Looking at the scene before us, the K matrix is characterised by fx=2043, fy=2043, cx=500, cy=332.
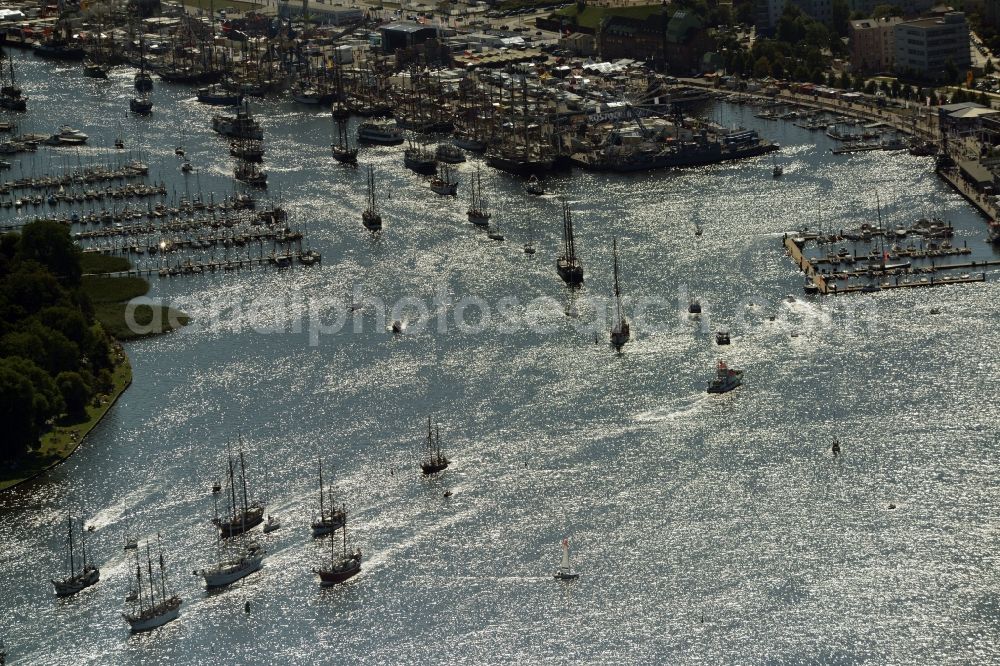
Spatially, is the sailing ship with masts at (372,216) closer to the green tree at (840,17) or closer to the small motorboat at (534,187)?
the small motorboat at (534,187)

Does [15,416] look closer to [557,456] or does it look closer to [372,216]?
[557,456]

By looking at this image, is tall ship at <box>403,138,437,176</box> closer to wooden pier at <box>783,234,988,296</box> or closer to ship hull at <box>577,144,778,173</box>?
ship hull at <box>577,144,778,173</box>

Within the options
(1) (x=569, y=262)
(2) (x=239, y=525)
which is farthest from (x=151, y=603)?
(1) (x=569, y=262)

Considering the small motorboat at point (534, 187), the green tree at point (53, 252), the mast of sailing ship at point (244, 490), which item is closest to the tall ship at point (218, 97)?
the small motorboat at point (534, 187)

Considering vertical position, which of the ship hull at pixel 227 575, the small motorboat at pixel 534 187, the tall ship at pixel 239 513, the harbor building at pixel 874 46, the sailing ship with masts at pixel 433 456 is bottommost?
the ship hull at pixel 227 575

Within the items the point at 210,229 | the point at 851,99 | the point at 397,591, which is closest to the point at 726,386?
the point at 397,591
